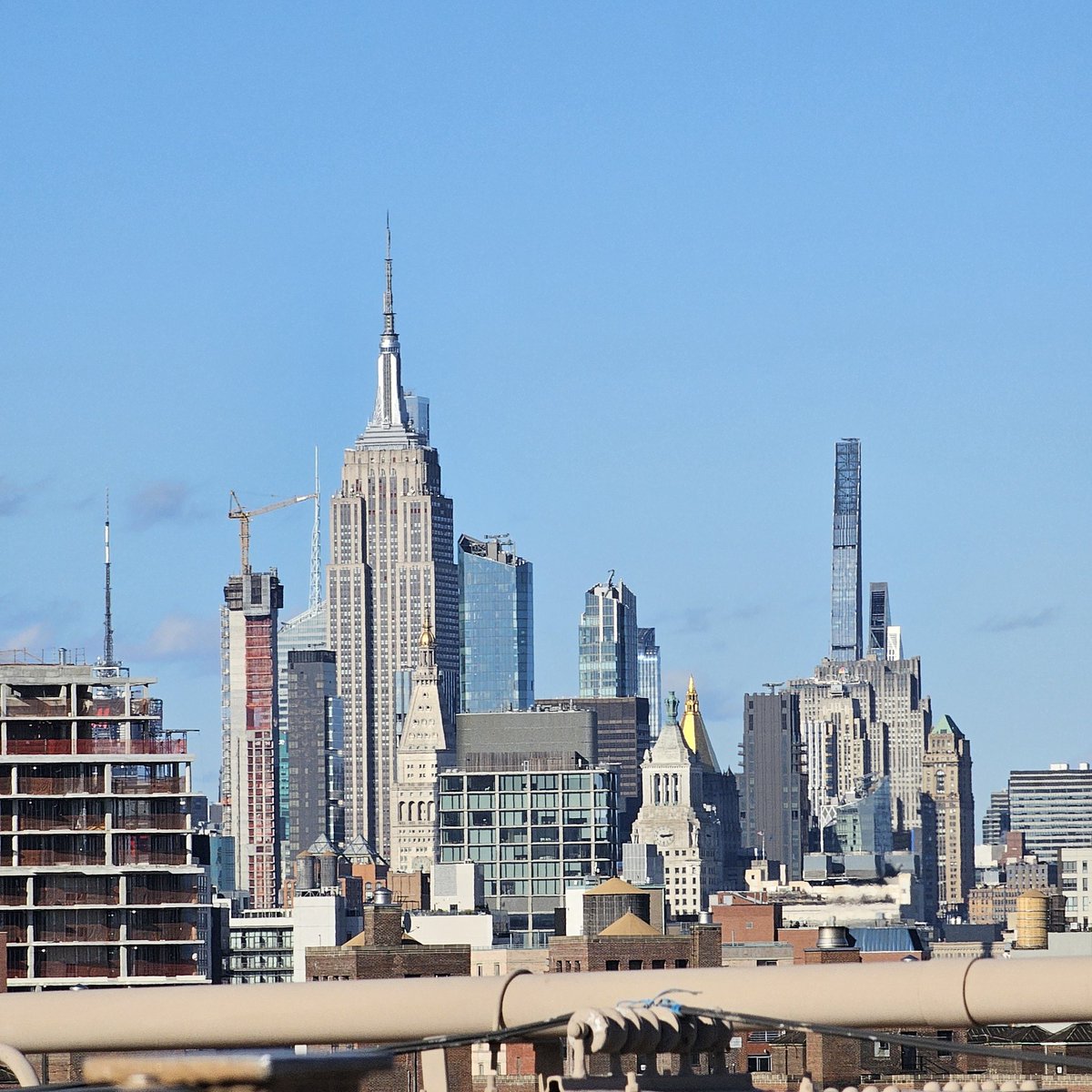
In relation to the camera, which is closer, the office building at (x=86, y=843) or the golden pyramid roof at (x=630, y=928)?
the office building at (x=86, y=843)

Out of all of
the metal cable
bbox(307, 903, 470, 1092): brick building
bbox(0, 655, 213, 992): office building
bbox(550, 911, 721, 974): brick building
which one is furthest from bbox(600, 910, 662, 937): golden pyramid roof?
the metal cable

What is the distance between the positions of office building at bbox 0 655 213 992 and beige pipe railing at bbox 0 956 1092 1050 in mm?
74998

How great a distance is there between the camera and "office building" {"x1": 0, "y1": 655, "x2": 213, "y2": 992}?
10250cm

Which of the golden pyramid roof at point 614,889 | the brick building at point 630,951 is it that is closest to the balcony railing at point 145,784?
the brick building at point 630,951

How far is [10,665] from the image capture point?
109 m

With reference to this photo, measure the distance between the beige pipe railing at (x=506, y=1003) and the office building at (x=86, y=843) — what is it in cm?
7500

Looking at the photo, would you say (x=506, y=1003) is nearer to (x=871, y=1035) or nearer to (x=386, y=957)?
(x=871, y=1035)

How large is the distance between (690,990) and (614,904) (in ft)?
412

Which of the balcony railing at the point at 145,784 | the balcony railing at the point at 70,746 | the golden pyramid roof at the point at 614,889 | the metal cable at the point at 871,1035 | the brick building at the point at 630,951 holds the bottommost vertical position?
the brick building at the point at 630,951

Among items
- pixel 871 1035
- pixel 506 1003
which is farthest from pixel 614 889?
pixel 871 1035

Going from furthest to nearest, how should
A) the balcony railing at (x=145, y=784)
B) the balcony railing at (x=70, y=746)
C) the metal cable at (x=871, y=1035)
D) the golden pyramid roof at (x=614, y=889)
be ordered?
the golden pyramid roof at (x=614, y=889), the balcony railing at (x=145, y=784), the balcony railing at (x=70, y=746), the metal cable at (x=871, y=1035)

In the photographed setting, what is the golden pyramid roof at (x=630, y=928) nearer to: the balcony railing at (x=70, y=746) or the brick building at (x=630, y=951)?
the brick building at (x=630, y=951)

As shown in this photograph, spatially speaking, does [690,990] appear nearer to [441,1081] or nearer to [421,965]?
[441,1081]

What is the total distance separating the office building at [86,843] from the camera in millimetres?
102500
